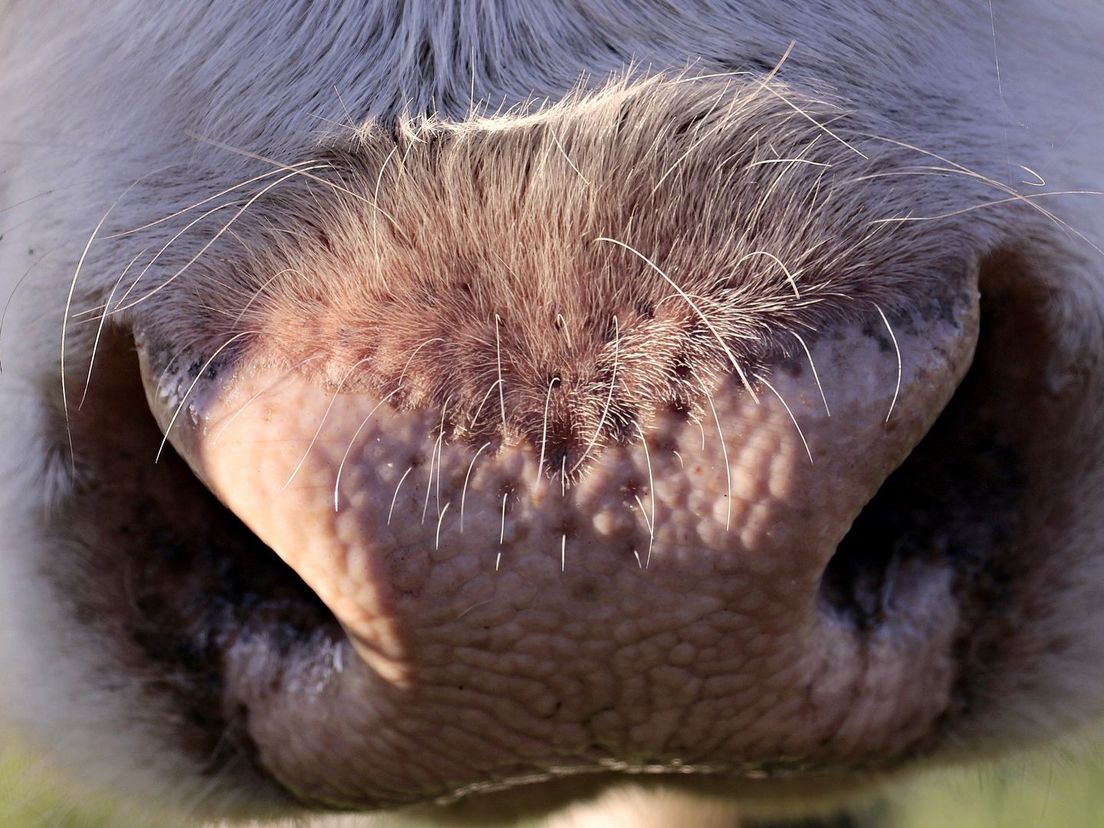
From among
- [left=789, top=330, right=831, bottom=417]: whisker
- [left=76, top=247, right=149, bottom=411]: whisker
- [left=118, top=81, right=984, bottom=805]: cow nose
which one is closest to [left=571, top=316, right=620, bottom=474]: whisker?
[left=118, top=81, right=984, bottom=805]: cow nose

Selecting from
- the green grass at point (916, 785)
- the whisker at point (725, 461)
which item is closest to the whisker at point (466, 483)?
the whisker at point (725, 461)

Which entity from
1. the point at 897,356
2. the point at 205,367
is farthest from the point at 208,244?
the point at 897,356

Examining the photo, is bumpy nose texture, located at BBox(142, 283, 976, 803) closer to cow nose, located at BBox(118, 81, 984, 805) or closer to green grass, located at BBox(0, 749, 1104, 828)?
cow nose, located at BBox(118, 81, 984, 805)

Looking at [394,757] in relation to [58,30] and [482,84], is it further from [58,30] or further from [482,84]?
[58,30]

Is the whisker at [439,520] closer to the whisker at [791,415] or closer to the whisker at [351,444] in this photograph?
the whisker at [351,444]

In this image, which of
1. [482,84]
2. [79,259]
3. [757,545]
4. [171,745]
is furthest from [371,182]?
[171,745]

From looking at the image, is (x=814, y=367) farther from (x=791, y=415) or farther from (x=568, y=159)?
(x=568, y=159)
